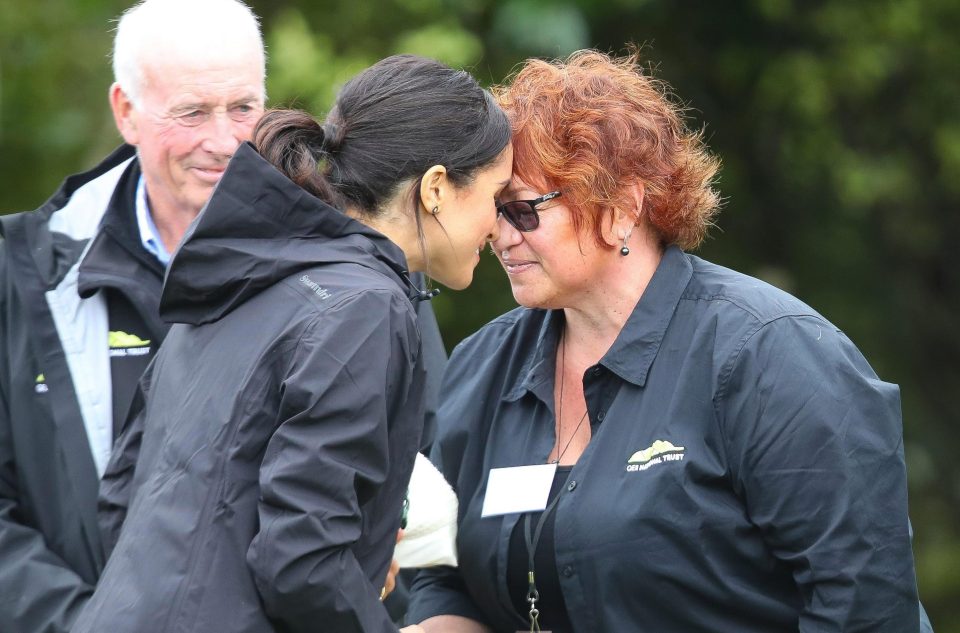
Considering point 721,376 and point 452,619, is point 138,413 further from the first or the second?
point 721,376

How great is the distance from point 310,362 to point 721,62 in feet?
16.7

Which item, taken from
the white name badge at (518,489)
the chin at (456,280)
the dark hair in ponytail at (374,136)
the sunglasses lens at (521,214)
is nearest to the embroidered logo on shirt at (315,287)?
the dark hair in ponytail at (374,136)

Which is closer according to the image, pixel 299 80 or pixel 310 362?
pixel 310 362

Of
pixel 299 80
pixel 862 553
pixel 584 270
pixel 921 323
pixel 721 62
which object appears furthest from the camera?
pixel 921 323

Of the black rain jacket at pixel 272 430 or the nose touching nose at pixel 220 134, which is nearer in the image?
the black rain jacket at pixel 272 430

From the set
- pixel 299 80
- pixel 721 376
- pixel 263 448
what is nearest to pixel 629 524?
pixel 721 376

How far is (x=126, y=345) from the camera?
114 inches

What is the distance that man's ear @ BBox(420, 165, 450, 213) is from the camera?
2.38 m

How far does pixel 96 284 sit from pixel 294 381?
1029 mm

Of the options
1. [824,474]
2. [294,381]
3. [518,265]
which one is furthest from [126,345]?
[824,474]

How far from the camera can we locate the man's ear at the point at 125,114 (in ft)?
10.3

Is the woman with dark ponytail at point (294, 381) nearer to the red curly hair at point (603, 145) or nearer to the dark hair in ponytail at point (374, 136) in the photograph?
the dark hair in ponytail at point (374, 136)

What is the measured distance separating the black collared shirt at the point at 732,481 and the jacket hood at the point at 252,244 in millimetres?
663

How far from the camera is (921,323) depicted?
287 inches
